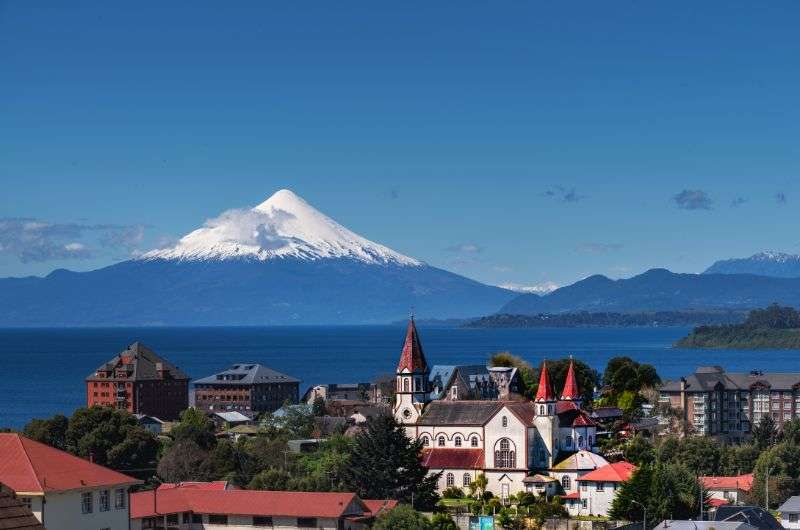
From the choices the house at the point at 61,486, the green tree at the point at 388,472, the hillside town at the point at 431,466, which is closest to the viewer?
the house at the point at 61,486

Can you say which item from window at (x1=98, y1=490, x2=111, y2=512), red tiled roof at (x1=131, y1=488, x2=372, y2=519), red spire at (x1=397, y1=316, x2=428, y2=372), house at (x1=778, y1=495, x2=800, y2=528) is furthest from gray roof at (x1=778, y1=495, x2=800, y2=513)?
window at (x1=98, y1=490, x2=111, y2=512)

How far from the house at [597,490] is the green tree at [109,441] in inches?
848

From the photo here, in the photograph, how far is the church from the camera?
6881cm

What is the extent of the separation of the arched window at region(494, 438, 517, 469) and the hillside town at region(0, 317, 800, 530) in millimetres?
77

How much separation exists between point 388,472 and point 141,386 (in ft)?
202

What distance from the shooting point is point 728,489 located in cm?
7012

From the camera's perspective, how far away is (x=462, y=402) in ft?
242

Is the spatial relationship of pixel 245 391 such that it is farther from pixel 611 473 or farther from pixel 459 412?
pixel 611 473

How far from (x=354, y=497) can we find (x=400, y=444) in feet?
36.2

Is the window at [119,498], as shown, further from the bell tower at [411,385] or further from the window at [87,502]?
the bell tower at [411,385]

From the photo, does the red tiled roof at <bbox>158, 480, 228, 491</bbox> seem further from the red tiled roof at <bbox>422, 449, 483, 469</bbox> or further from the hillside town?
the red tiled roof at <bbox>422, 449, 483, 469</bbox>

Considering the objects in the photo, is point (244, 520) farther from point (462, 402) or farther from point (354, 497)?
point (462, 402)

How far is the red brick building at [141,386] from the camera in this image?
118875mm

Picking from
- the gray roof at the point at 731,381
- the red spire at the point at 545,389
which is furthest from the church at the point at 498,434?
the gray roof at the point at 731,381
